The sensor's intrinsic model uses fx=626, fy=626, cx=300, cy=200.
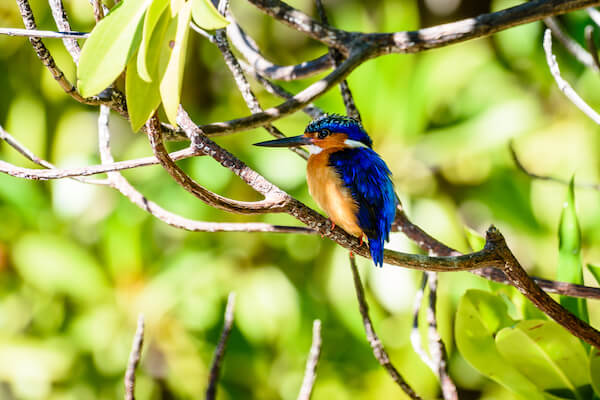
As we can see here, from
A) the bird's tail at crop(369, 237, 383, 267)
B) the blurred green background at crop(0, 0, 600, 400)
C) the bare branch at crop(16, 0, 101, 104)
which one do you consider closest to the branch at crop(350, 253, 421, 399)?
the bird's tail at crop(369, 237, 383, 267)

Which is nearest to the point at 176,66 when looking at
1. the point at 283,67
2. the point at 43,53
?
the point at 43,53

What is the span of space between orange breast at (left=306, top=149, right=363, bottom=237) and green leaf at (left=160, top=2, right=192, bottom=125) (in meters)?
0.75

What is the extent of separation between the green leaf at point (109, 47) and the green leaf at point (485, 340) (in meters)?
0.77

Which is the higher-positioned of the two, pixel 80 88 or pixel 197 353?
pixel 197 353

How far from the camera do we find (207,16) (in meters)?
0.56

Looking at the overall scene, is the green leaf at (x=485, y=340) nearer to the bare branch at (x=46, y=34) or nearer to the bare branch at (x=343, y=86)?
the bare branch at (x=343, y=86)

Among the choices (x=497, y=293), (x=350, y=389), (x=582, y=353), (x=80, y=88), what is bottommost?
(x=80, y=88)

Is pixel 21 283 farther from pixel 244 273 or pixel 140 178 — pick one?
pixel 244 273

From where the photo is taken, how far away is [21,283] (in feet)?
8.09

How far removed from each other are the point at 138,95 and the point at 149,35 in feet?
0.21

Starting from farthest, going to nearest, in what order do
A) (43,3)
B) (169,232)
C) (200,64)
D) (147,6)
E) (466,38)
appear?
(200,64) < (169,232) < (43,3) < (466,38) < (147,6)

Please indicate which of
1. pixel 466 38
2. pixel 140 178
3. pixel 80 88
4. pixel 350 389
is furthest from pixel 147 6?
pixel 350 389

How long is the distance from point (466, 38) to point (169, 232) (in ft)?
5.90

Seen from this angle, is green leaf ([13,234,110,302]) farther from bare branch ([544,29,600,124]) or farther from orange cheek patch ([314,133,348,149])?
bare branch ([544,29,600,124])
